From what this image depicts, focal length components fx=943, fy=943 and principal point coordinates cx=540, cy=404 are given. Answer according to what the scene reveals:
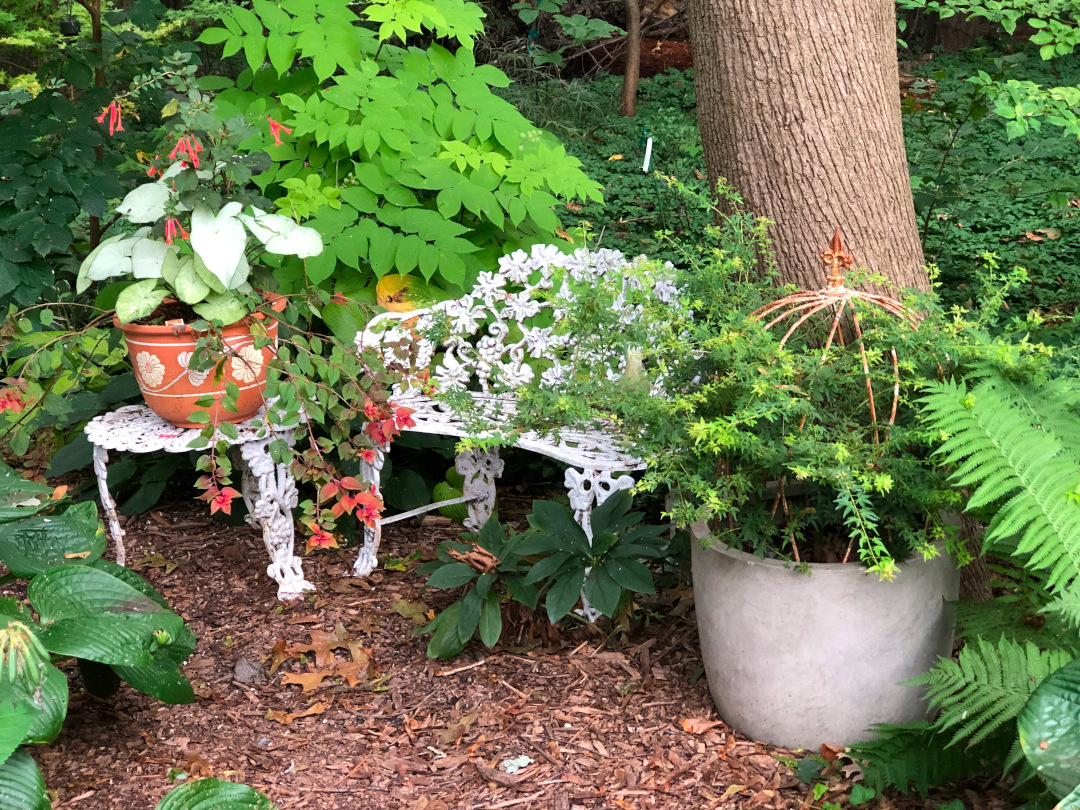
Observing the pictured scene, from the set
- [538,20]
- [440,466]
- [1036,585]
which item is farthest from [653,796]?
[538,20]

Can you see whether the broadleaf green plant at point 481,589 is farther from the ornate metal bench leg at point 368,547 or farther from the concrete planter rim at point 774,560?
the concrete planter rim at point 774,560

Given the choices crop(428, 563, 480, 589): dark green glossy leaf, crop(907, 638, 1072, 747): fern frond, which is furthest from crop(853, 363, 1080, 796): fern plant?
crop(428, 563, 480, 589): dark green glossy leaf

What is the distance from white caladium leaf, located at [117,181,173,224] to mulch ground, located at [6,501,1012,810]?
1.21 metres

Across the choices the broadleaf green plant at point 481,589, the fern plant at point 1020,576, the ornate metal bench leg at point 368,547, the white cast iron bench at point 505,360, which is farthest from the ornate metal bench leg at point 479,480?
the fern plant at point 1020,576

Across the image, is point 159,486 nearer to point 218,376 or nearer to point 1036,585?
point 218,376

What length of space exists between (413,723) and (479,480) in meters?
0.93

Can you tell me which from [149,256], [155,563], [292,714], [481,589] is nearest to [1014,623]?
[481,589]

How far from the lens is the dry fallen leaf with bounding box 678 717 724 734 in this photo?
232 cm

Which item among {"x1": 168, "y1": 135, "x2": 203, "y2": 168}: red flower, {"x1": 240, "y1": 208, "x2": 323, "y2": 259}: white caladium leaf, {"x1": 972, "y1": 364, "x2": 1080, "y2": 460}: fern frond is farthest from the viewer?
{"x1": 240, "y1": 208, "x2": 323, "y2": 259}: white caladium leaf

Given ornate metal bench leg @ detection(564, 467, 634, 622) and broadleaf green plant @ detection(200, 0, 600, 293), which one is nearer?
ornate metal bench leg @ detection(564, 467, 634, 622)

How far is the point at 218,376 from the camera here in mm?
2516

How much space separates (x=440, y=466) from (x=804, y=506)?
1600 mm

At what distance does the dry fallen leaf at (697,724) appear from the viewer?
2316 millimetres

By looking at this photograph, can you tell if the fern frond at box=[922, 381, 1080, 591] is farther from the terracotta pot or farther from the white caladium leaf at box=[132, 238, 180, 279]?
the white caladium leaf at box=[132, 238, 180, 279]
